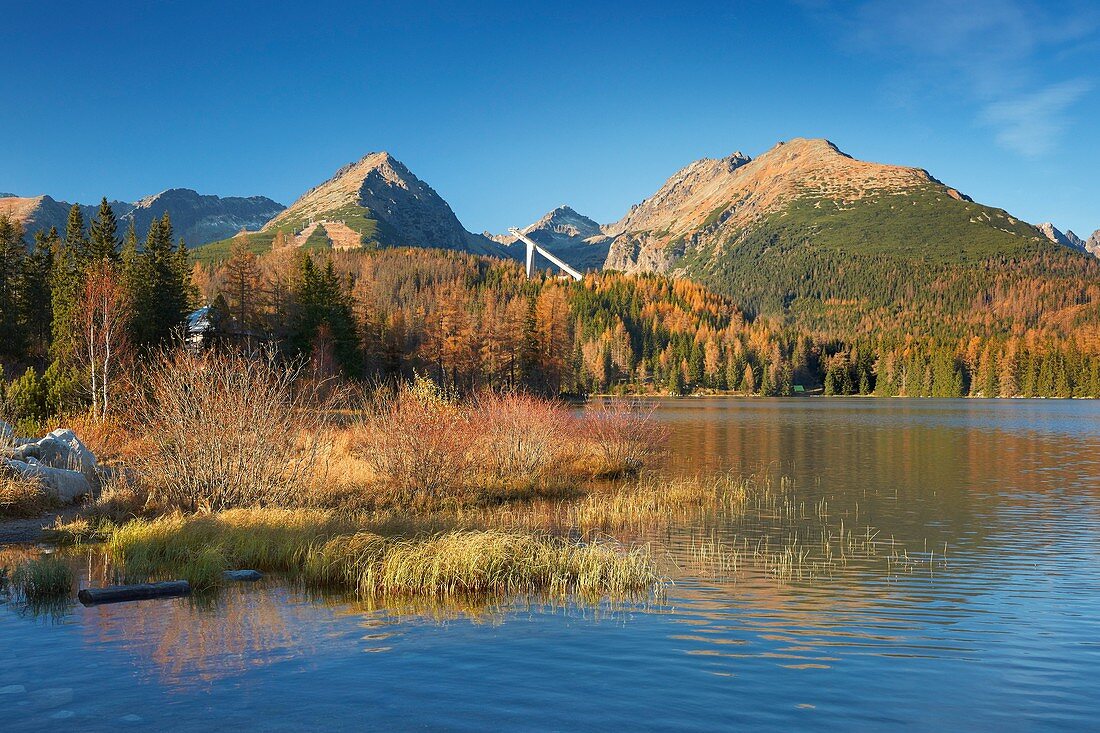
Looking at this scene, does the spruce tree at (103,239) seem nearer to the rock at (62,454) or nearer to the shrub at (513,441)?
the rock at (62,454)

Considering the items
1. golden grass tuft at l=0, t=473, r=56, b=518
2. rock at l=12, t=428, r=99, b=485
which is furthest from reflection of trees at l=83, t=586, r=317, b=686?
rock at l=12, t=428, r=99, b=485

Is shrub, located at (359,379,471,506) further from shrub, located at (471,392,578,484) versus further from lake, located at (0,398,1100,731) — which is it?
lake, located at (0,398,1100,731)

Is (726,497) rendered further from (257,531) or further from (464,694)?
(464,694)

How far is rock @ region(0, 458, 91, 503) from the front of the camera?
2506 centimetres

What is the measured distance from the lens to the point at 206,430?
Result: 23438 millimetres

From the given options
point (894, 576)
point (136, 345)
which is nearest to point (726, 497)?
point (894, 576)

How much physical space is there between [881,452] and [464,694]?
48.7m

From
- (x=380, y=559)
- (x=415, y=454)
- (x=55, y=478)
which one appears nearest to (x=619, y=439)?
(x=415, y=454)

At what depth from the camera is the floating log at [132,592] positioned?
1571 centimetres

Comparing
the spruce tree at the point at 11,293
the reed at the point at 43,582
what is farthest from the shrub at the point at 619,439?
the spruce tree at the point at 11,293

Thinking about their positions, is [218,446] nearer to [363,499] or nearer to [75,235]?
[363,499]

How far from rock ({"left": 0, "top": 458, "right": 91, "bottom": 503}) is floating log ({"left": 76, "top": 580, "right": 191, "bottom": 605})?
1158 cm

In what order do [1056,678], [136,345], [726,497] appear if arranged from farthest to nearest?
[136,345], [726,497], [1056,678]

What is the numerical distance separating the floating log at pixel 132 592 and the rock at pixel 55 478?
11.6 metres
